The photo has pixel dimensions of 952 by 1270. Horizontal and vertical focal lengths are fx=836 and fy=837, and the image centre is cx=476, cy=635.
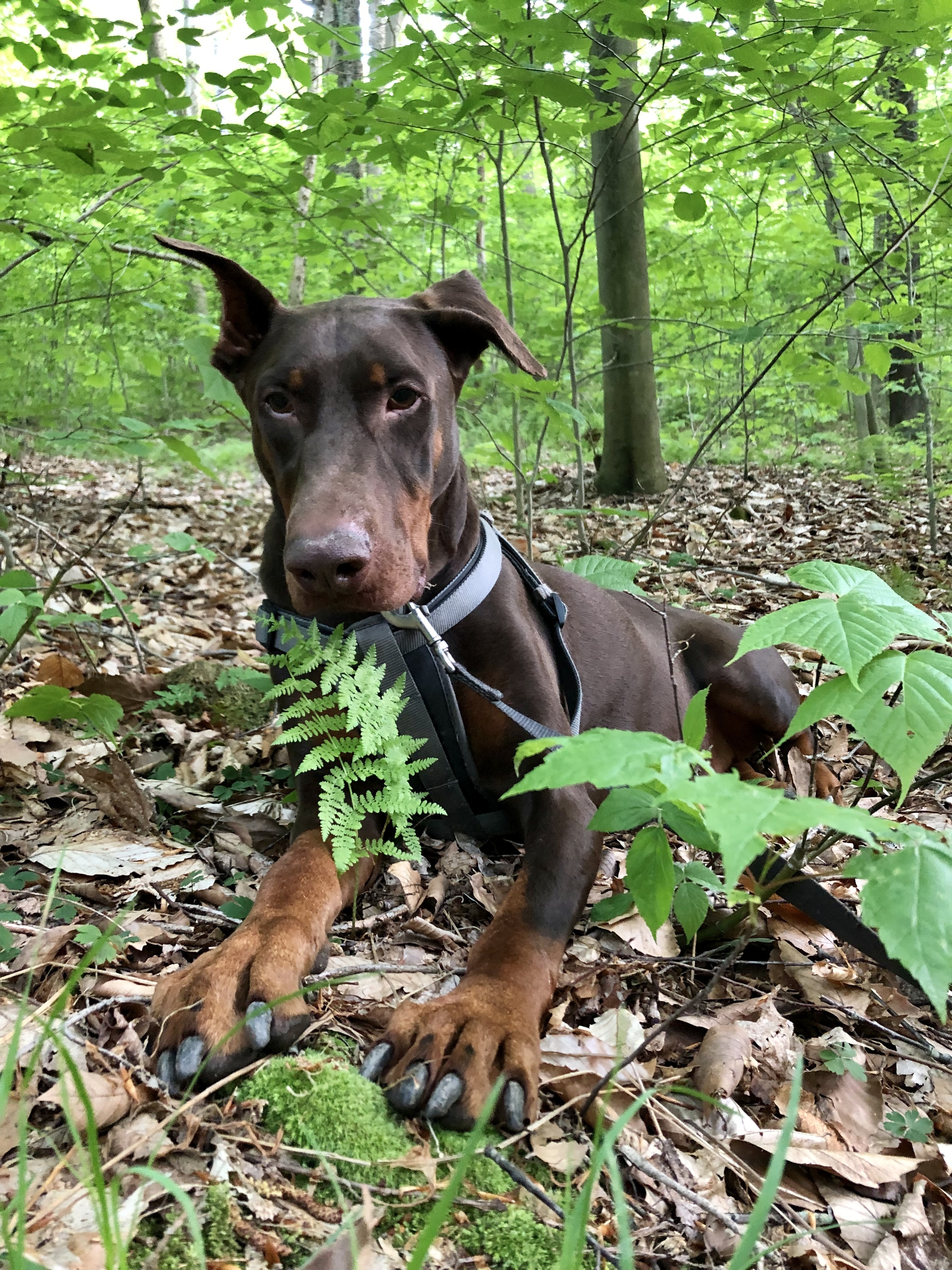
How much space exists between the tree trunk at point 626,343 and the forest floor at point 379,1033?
5.07m

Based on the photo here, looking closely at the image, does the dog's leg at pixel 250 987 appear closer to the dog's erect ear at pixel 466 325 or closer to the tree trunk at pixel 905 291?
the dog's erect ear at pixel 466 325

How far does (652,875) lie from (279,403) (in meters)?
1.74

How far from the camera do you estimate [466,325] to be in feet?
9.32

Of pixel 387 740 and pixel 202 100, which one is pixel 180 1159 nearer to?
pixel 387 740

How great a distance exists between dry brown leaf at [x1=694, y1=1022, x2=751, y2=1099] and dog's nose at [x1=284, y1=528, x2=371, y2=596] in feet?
4.36

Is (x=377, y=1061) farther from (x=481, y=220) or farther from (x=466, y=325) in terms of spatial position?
(x=481, y=220)

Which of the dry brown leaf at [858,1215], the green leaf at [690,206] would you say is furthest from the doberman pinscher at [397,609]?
the green leaf at [690,206]

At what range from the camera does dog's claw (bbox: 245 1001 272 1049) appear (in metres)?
1.59

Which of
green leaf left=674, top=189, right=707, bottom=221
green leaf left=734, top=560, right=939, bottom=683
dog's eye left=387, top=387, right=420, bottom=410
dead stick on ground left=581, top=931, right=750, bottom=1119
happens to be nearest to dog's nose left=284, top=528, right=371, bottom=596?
dog's eye left=387, top=387, right=420, bottom=410

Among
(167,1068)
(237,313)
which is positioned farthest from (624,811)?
(237,313)

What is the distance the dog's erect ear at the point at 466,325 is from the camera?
2.81m

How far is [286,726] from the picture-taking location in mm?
2928

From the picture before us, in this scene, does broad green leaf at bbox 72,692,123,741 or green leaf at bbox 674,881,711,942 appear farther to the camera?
broad green leaf at bbox 72,692,123,741

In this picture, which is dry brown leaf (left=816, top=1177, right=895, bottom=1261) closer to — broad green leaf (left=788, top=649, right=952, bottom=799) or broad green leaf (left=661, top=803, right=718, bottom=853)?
broad green leaf (left=661, top=803, right=718, bottom=853)
